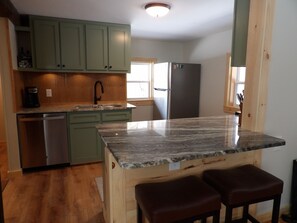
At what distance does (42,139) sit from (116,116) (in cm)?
115

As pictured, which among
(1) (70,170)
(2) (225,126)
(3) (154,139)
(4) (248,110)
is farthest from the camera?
(1) (70,170)

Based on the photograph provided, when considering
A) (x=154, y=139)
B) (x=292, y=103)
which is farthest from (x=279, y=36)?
(x=154, y=139)

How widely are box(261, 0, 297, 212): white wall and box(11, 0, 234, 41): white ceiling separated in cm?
96

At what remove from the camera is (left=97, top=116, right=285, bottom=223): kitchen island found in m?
1.24

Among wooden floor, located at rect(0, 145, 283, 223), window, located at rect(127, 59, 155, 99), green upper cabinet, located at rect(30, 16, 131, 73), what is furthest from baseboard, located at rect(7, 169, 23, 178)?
window, located at rect(127, 59, 155, 99)

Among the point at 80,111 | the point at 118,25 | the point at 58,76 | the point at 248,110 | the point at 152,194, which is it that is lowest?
the point at 152,194

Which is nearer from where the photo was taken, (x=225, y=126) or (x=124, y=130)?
(x=124, y=130)

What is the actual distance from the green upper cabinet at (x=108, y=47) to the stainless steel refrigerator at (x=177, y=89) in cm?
105

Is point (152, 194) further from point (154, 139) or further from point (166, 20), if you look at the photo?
point (166, 20)

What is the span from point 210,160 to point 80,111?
220cm

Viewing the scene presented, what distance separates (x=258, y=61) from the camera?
5.62ft

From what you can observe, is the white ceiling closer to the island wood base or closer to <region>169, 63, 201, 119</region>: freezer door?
<region>169, 63, 201, 119</region>: freezer door

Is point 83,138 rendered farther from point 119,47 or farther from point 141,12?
point 141,12

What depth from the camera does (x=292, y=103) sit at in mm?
1931
